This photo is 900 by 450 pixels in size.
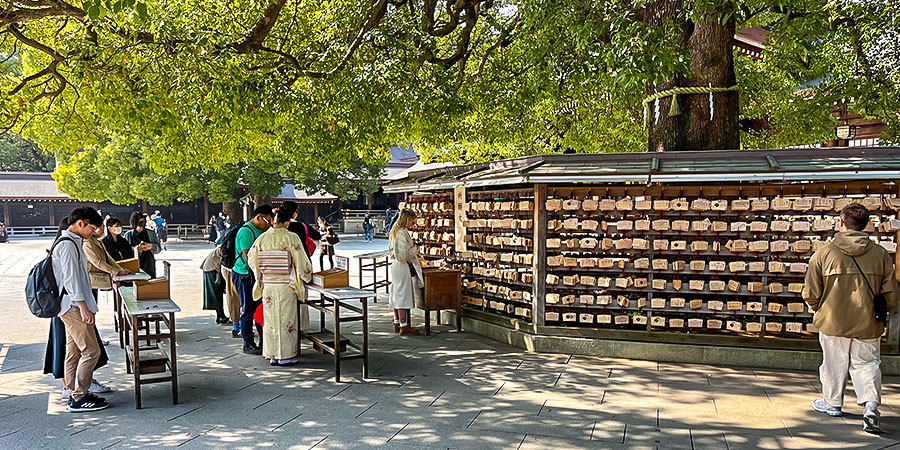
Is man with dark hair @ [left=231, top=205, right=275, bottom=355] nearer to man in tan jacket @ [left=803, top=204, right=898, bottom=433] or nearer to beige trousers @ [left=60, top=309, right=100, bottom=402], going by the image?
beige trousers @ [left=60, top=309, right=100, bottom=402]

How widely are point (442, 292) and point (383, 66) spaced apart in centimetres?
327

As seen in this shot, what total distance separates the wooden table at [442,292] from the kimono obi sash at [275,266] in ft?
7.53

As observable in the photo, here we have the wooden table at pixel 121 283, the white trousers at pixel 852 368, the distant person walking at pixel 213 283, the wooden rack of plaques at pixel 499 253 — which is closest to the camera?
the white trousers at pixel 852 368

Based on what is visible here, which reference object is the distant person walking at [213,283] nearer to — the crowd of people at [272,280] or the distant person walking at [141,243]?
the distant person walking at [141,243]

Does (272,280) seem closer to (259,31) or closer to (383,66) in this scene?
(383,66)

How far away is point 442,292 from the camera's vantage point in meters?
8.95

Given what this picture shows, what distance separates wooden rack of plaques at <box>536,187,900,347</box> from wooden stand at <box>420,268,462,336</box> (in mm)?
1548

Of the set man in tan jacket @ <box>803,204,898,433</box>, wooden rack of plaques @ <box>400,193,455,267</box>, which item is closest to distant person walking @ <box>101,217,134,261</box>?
wooden rack of plaques @ <box>400,193,455,267</box>

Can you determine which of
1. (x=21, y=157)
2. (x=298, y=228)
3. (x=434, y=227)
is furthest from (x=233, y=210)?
(x=298, y=228)

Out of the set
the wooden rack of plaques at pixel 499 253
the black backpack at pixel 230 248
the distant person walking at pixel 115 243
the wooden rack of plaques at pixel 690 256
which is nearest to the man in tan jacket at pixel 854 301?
the wooden rack of plaques at pixel 690 256

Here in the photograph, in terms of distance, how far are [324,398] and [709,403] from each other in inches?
142

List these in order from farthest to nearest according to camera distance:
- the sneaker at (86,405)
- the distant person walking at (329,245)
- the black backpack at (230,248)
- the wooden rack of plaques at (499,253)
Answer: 1. the distant person walking at (329,245)
2. the black backpack at (230,248)
3. the wooden rack of plaques at (499,253)
4. the sneaker at (86,405)

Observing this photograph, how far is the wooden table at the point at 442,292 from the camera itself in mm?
8836

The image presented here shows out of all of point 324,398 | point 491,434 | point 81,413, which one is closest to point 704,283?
point 491,434
